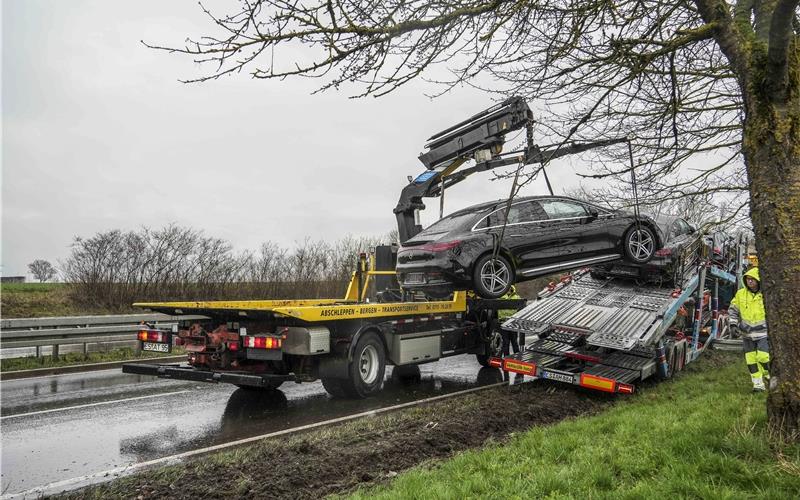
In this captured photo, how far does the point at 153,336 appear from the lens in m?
8.30

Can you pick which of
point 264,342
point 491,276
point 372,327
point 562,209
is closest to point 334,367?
point 372,327

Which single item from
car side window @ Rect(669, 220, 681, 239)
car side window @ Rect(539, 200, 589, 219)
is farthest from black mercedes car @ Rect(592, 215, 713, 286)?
car side window @ Rect(539, 200, 589, 219)

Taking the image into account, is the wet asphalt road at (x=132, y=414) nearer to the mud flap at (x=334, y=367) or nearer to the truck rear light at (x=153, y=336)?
the mud flap at (x=334, y=367)

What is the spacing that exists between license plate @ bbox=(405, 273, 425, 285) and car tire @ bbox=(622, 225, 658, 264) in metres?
3.53

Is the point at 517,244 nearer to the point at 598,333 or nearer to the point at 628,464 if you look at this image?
the point at 598,333

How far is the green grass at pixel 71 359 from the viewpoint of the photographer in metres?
10.6

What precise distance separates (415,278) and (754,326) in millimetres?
4571

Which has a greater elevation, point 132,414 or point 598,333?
point 598,333

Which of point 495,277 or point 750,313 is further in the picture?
point 495,277

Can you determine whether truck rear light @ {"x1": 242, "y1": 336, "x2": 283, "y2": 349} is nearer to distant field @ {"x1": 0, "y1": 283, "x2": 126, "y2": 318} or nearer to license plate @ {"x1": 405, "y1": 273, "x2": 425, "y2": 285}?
license plate @ {"x1": 405, "y1": 273, "x2": 425, "y2": 285}

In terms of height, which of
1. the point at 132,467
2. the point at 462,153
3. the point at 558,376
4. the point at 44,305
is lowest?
the point at 132,467

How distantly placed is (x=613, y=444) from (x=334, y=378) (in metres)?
4.01

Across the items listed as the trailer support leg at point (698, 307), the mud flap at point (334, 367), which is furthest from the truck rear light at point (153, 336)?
the trailer support leg at point (698, 307)

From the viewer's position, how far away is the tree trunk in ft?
14.9
